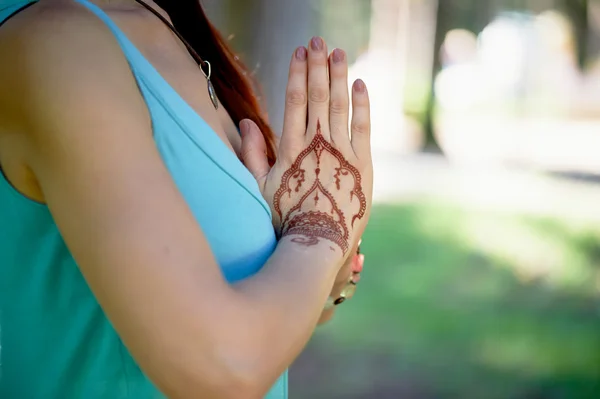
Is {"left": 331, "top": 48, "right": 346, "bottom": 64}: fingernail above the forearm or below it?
above

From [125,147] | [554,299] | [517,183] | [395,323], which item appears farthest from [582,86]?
[125,147]

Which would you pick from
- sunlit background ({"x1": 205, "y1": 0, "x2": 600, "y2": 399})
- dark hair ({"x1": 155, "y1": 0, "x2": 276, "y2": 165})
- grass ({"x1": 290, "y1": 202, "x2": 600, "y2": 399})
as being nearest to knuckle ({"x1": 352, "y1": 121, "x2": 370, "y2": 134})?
dark hair ({"x1": 155, "y1": 0, "x2": 276, "y2": 165})

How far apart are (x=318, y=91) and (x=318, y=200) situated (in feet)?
0.43

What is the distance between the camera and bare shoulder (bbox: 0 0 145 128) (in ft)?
1.76

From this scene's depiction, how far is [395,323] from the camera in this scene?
3.81 m

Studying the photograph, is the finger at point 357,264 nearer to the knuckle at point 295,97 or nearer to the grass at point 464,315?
the knuckle at point 295,97

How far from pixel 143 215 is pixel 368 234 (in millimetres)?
4042

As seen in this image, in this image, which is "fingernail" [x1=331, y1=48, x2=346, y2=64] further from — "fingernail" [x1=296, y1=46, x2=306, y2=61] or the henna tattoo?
the henna tattoo

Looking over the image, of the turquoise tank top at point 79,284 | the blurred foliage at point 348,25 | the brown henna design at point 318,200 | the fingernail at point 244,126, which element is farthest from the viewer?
Answer: the blurred foliage at point 348,25

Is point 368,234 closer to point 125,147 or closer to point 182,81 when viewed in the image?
point 182,81

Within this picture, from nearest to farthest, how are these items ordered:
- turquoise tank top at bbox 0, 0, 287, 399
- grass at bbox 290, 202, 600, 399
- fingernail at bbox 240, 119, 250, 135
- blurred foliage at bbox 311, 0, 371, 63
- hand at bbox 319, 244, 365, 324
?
turquoise tank top at bbox 0, 0, 287, 399
fingernail at bbox 240, 119, 250, 135
hand at bbox 319, 244, 365, 324
grass at bbox 290, 202, 600, 399
blurred foliage at bbox 311, 0, 371, 63

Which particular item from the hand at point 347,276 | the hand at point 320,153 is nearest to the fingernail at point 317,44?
the hand at point 320,153

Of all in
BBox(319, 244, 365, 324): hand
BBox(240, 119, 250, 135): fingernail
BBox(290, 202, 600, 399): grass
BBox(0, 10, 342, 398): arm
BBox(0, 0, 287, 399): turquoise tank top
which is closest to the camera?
BBox(0, 10, 342, 398): arm

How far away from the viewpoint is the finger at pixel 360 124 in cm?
85
